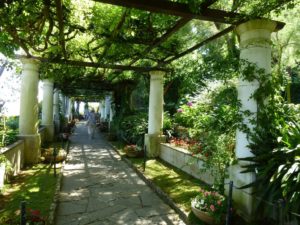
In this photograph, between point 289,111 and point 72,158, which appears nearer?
point 289,111

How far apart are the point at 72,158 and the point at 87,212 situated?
5.85 meters

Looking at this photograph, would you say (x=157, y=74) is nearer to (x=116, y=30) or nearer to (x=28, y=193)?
(x=116, y=30)

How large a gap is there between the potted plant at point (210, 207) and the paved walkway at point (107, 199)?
20.0 inches

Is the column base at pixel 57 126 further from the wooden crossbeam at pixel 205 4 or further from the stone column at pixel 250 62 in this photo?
the wooden crossbeam at pixel 205 4

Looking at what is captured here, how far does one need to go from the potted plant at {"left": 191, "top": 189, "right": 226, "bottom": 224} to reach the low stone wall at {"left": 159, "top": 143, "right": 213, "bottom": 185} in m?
1.78

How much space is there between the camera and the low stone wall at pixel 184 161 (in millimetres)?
7039

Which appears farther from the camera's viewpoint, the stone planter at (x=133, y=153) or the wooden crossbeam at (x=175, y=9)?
the stone planter at (x=133, y=153)

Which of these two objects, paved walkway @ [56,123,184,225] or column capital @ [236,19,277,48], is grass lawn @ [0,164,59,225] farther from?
column capital @ [236,19,277,48]

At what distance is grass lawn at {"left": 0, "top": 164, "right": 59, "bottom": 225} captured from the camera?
196 inches

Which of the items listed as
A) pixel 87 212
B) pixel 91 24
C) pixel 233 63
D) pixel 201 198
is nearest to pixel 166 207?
pixel 201 198

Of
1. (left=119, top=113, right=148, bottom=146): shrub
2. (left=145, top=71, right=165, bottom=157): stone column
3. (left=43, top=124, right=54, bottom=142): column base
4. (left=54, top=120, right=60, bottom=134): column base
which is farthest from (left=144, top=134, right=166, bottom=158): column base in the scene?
(left=54, top=120, right=60, bottom=134): column base

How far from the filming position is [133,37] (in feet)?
22.7

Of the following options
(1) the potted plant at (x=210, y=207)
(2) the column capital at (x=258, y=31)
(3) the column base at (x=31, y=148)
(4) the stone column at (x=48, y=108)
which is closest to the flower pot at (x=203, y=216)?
(1) the potted plant at (x=210, y=207)

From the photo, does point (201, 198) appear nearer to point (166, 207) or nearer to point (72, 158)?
point (166, 207)
